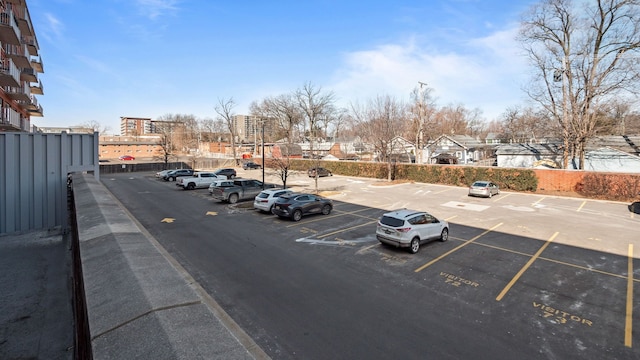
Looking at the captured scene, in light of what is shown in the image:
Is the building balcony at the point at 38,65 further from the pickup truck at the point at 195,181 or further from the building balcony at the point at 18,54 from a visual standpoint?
the pickup truck at the point at 195,181

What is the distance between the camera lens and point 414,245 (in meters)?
13.2

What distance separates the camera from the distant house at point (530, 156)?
41.9 meters

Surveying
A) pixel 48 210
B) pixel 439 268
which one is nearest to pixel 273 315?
pixel 439 268

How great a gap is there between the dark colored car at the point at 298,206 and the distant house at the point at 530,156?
115ft

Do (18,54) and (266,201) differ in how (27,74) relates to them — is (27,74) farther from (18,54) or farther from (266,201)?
(266,201)

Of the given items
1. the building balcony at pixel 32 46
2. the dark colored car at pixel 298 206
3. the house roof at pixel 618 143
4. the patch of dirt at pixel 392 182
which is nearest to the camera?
the dark colored car at pixel 298 206

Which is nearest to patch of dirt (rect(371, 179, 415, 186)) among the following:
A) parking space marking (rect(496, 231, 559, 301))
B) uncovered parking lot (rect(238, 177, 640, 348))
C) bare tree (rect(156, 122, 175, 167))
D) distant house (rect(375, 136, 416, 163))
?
distant house (rect(375, 136, 416, 163))

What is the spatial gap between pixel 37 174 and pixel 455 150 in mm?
56974

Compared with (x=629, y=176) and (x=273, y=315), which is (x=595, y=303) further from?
(x=629, y=176)

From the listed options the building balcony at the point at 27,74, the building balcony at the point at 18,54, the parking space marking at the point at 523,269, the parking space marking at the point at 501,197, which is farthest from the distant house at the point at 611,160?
the building balcony at the point at 27,74

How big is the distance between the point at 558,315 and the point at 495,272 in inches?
116

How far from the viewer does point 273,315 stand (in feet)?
26.5

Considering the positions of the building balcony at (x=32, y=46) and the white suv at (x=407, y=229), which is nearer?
the white suv at (x=407, y=229)

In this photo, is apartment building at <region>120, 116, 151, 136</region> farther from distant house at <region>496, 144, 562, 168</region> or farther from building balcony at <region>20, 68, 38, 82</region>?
distant house at <region>496, 144, 562, 168</region>
